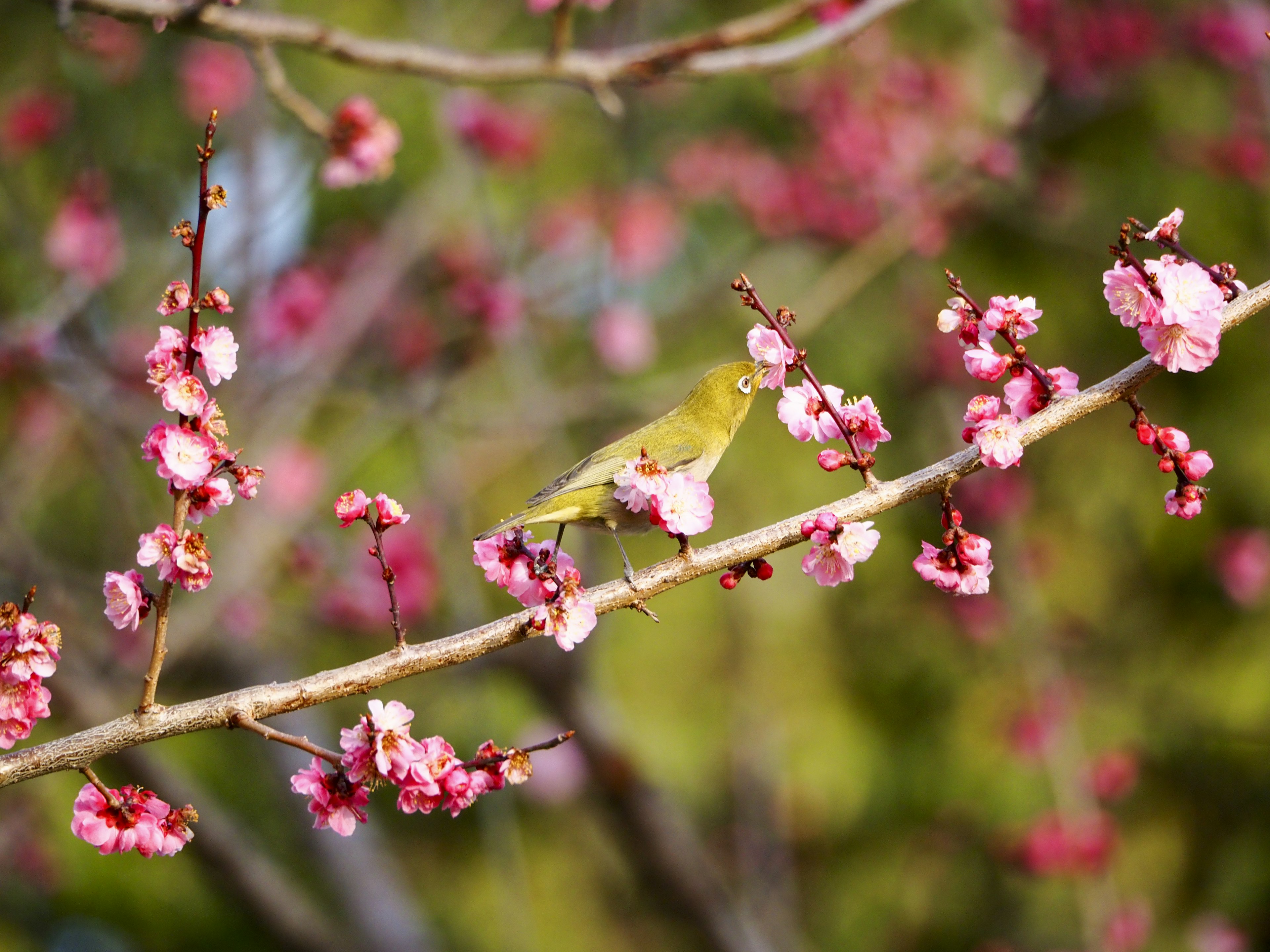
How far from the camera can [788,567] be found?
8.97m

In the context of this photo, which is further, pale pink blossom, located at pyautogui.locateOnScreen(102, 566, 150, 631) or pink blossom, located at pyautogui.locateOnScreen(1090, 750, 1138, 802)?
pink blossom, located at pyautogui.locateOnScreen(1090, 750, 1138, 802)

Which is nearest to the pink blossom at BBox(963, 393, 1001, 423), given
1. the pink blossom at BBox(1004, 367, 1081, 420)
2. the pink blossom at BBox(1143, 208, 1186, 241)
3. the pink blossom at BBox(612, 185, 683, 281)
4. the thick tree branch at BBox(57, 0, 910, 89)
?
the pink blossom at BBox(1004, 367, 1081, 420)

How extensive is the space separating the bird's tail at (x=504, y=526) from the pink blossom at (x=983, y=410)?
0.85 meters

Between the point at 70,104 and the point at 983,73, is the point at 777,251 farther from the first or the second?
the point at 70,104

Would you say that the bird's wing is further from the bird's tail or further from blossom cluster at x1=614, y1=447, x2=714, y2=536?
blossom cluster at x1=614, y1=447, x2=714, y2=536

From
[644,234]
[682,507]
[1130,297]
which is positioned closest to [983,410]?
[1130,297]

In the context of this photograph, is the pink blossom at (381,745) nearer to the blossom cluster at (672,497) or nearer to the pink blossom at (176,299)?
the blossom cluster at (672,497)

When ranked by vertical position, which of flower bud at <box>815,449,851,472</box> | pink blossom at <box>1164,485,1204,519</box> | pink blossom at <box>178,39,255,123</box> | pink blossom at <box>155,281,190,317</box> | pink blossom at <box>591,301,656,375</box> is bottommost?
pink blossom at <box>1164,485,1204,519</box>

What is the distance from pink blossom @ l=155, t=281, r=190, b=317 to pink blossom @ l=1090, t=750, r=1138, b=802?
5.16 metres

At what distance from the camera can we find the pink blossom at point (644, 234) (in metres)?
5.98

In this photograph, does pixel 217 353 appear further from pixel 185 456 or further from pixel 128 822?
pixel 128 822

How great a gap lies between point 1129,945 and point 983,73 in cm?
637

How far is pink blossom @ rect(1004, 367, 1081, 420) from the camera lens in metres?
1.75

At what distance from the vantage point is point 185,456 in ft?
4.99
